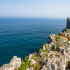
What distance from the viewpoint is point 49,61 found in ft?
72.5

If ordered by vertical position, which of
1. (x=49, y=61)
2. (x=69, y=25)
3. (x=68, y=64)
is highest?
(x=69, y=25)

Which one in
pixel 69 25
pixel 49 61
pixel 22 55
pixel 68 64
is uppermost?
pixel 69 25

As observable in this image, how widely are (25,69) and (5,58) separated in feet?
94.1

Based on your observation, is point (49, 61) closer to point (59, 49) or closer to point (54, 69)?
point (54, 69)

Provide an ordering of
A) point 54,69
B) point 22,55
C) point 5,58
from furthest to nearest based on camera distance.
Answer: point 22,55 < point 5,58 < point 54,69

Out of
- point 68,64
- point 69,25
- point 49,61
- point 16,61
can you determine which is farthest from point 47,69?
point 69,25

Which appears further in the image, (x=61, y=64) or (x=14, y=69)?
(x=61, y=64)

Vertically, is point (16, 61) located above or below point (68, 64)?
above

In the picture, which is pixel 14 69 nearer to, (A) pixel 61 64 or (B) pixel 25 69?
(B) pixel 25 69

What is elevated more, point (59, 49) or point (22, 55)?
point (59, 49)

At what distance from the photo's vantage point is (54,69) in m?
19.3

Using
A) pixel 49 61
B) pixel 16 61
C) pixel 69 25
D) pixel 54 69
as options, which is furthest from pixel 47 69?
pixel 69 25

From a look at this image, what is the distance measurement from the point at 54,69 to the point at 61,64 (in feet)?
9.28

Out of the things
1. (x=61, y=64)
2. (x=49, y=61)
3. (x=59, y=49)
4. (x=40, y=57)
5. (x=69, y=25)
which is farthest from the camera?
(x=69, y=25)
